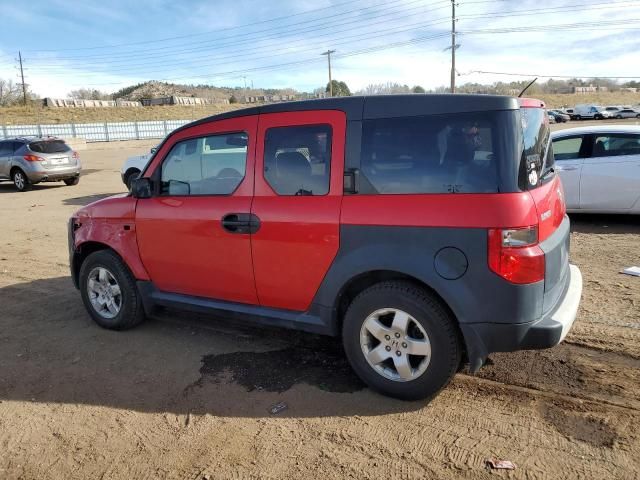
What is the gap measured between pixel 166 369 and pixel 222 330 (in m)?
0.78

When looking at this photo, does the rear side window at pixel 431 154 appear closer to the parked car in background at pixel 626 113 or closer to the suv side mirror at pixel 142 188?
the suv side mirror at pixel 142 188

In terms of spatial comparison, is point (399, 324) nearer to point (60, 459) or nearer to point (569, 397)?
point (569, 397)

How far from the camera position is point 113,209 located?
4688mm

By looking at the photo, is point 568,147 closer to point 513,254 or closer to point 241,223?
point 513,254

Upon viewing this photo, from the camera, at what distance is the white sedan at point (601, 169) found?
779 centimetres

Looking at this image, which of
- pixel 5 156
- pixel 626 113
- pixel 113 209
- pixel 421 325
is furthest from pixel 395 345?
pixel 626 113

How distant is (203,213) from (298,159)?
93cm

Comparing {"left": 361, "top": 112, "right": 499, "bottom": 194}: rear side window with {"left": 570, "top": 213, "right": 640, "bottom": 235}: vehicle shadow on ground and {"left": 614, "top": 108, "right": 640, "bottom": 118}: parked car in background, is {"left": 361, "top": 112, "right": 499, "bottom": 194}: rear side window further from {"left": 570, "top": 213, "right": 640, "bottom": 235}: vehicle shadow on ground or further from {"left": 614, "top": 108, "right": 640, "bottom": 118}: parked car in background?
{"left": 614, "top": 108, "right": 640, "bottom": 118}: parked car in background

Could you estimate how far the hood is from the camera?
15.0ft

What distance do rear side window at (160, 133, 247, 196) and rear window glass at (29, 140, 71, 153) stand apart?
14.3m

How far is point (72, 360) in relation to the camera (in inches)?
167

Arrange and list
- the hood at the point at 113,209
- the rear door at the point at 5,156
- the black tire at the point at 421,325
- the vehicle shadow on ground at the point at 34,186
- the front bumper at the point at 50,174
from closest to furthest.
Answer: the black tire at the point at 421,325
the hood at the point at 113,209
the front bumper at the point at 50,174
the rear door at the point at 5,156
the vehicle shadow on ground at the point at 34,186

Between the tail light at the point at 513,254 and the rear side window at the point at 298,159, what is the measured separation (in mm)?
1158

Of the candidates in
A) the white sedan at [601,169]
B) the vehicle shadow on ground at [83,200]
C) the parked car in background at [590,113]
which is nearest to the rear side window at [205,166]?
the white sedan at [601,169]
